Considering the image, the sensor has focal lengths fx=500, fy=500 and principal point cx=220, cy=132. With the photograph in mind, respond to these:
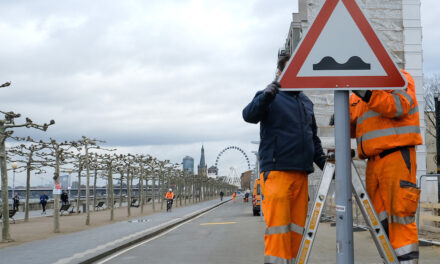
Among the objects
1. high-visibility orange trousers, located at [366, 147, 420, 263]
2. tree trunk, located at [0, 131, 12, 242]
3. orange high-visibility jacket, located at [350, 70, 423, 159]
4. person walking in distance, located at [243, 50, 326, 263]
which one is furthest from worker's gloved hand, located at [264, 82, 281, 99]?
tree trunk, located at [0, 131, 12, 242]

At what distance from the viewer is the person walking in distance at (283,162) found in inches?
154

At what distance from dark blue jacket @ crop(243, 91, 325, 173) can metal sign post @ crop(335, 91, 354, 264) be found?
834 mm

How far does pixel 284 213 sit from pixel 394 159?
96 centimetres

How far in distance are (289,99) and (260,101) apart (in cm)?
49

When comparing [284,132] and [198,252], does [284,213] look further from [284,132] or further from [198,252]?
[198,252]

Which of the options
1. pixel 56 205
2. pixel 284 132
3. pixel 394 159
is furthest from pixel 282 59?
pixel 56 205

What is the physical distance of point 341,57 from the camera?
3.45 meters

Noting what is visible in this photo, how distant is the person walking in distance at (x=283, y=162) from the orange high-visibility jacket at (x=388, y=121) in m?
0.44

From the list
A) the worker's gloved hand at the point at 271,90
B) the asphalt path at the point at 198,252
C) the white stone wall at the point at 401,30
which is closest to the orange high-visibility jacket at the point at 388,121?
the worker's gloved hand at the point at 271,90

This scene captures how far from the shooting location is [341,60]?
344cm

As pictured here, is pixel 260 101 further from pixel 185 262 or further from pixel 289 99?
pixel 185 262

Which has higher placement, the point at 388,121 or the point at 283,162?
the point at 388,121

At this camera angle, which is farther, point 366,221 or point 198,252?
point 198,252

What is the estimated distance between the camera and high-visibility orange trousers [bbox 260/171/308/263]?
3895 millimetres
